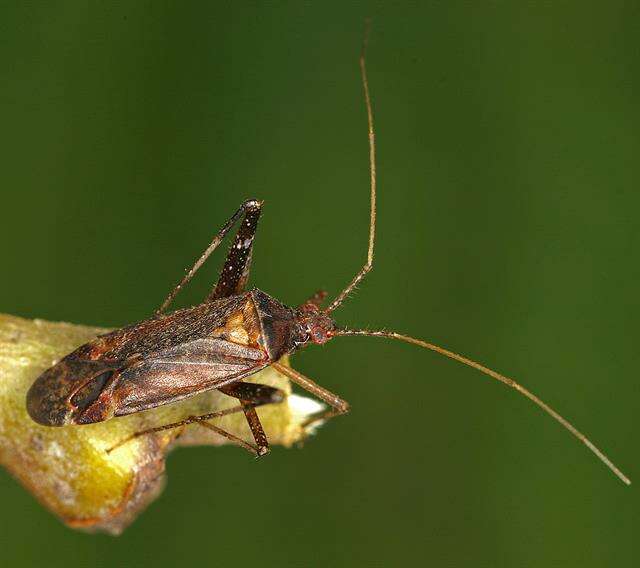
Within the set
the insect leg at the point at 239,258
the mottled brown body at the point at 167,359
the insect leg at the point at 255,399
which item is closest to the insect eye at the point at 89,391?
the mottled brown body at the point at 167,359

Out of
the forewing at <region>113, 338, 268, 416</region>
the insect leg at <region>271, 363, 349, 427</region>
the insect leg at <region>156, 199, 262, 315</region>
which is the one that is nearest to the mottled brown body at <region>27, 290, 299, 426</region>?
the forewing at <region>113, 338, 268, 416</region>

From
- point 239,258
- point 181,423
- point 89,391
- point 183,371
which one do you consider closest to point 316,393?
point 183,371

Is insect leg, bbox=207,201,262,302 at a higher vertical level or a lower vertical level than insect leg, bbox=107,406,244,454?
higher

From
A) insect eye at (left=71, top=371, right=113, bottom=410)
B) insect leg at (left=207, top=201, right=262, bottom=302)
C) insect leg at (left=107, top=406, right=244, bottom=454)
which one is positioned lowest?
insect eye at (left=71, top=371, right=113, bottom=410)

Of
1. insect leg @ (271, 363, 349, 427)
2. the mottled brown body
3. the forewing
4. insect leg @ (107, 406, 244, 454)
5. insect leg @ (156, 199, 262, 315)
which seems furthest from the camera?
insect leg @ (156, 199, 262, 315)

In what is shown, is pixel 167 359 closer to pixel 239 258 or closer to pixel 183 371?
pixel 183 371

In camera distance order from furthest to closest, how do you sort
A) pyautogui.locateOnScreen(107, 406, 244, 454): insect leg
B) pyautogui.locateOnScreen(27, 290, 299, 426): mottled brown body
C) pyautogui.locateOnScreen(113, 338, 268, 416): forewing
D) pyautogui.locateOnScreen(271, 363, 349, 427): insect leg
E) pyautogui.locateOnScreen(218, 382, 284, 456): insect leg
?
pyautogui.locateOnScreen(271, 363, 349, 427): insect leg, pyautogui.locateOnScreen(113, 338, 268, 416): forewing, pyautogui.locateOnScreen(218, 382, 284, 456): insect leg, pyautogui.locateOnScreen(27, 290, 299, 426): mottled brown body, pyautogui.locateOnScreen(107, 406, 244, 454): insect leg

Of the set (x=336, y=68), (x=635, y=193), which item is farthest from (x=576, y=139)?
(x=336, y=68)

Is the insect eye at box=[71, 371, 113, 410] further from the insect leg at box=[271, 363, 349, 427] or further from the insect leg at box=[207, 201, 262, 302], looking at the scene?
the insect leg at box=[207, 201, 262, 302]
